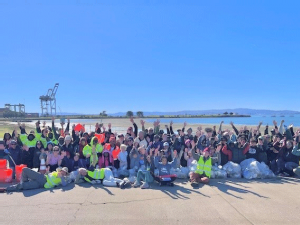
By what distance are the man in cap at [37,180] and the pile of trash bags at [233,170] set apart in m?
5.14

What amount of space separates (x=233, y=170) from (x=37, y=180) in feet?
19.8

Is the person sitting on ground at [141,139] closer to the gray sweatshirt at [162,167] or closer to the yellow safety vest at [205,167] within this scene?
the gray sweatshirt at [162,167]

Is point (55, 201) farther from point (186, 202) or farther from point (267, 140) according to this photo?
point (267, 140)

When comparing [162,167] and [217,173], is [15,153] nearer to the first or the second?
[162,167]

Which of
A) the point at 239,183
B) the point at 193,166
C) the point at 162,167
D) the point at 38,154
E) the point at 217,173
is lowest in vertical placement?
the point at 239,183

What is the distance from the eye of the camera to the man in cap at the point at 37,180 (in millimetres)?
7257

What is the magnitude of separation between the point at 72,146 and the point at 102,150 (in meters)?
1.16

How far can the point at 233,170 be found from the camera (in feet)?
28.9

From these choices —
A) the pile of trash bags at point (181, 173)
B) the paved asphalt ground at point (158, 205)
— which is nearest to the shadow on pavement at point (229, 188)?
the paved asphalt ground at point (158, 205)

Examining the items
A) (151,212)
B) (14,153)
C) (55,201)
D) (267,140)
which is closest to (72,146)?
(14,153)

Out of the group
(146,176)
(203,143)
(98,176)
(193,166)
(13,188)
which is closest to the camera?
(13,188)

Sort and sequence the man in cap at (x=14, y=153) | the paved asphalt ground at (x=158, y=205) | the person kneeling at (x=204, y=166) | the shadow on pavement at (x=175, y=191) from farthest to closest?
the man in cap at (x=14, y=153)
the person kneeling at (x=204, y=166)
the shadow on pavement at (x=175, y=191)
the paved asphalt ground at (x=158, y=205)

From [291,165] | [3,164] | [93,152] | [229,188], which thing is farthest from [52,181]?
[291,165]

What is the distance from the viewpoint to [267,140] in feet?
32.0
